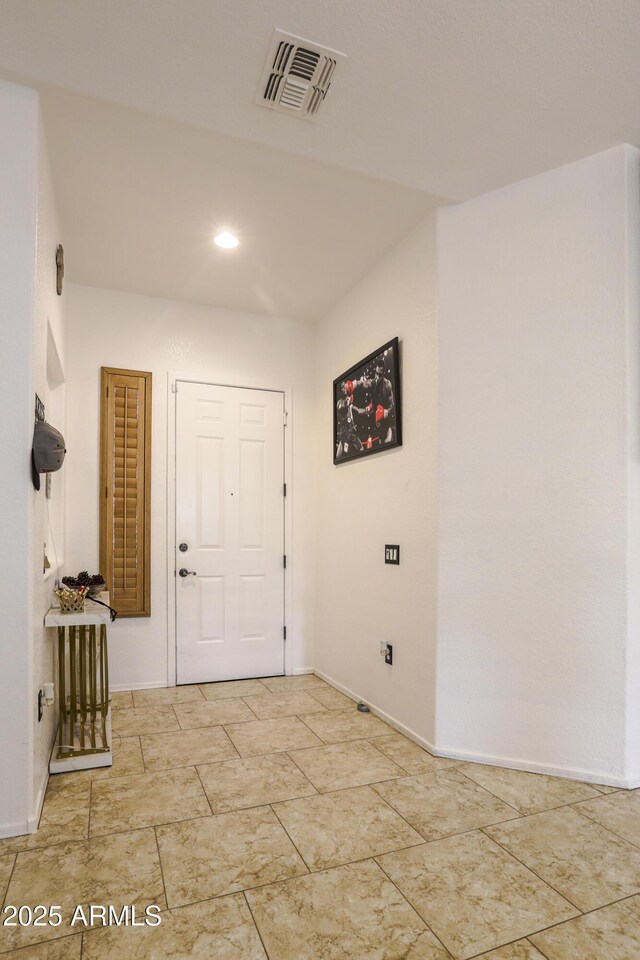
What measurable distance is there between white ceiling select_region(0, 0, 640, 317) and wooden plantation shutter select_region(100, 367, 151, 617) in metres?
1.05

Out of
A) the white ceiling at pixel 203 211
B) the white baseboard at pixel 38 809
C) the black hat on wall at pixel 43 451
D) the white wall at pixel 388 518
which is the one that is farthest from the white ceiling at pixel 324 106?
the white baseboard at pixel 38 809

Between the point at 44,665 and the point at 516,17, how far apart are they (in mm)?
3081

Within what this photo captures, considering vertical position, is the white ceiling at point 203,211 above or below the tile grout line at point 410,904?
above

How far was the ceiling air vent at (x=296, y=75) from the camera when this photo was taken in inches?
78.1

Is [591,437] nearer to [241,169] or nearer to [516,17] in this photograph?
[516,17]

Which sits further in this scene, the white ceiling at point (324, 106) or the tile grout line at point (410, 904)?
the white ceiling at point (324, 106)

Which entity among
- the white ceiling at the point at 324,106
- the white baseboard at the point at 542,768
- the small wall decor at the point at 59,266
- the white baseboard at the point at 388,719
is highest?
the white ceiling at the point at 324,106

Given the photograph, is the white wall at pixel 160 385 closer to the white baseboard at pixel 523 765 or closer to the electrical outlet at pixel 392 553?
the electrical outlet at pixel 392 553

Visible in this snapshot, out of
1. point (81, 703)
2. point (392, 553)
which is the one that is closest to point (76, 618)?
point (81, 703)

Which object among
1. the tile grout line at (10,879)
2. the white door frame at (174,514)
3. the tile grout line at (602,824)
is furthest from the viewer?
the white door frame at (174,514)

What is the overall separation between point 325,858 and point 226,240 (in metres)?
3.04

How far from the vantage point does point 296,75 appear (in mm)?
2102

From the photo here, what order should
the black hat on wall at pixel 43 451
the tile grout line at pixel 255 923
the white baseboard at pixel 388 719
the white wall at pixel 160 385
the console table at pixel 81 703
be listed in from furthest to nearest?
the white wall at pixel 160 385
the white baseboard at pixel 388 719
the console table at pixel 81 703
the black hat on wall at pixel 43 451
the tile grout line at pixel 255 923

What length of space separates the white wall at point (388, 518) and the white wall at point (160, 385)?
7.9 inches
